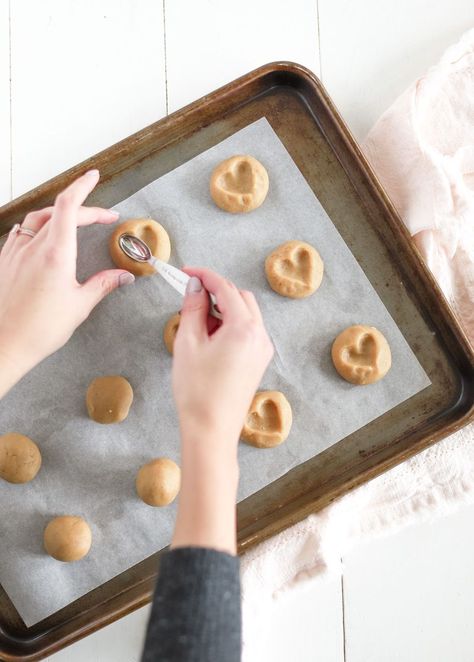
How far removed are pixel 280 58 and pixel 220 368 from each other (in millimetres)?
805

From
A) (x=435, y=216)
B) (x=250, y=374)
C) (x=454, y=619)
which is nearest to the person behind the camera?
(x=250, y=374)

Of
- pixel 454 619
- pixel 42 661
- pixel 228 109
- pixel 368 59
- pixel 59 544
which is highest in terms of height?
pixel 228 109

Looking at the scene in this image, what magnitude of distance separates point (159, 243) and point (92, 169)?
0.57ft

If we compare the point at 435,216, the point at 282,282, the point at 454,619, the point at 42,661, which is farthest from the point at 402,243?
the point at 42,661

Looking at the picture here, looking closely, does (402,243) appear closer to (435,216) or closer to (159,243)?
(435,216)

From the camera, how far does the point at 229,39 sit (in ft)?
4.76

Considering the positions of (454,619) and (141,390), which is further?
(454,619)

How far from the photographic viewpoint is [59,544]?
3.86 feet

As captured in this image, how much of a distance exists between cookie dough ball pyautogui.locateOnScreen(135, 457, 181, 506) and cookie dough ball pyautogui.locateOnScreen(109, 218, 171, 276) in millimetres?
327

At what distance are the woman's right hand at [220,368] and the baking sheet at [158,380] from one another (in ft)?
0.93

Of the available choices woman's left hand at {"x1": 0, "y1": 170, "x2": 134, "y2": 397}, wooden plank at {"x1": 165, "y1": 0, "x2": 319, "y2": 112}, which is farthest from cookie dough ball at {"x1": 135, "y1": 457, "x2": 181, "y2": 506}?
wooden plank at {"x1": 165, "y1": 0, "x2": 319, "y2": 112}

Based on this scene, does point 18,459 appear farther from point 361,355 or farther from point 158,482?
point 361,355

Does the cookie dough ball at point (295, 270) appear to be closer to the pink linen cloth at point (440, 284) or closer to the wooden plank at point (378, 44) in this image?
the pink linen cloth at point (440, 284)

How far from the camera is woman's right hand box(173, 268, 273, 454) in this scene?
0.90 m
